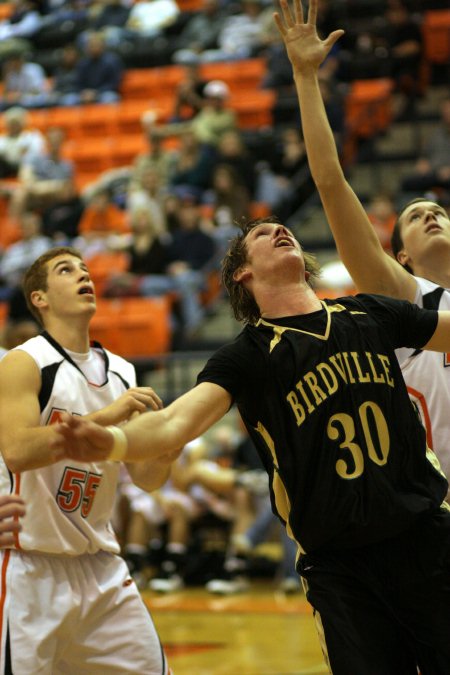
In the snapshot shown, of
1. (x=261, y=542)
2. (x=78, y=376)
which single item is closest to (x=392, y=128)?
(x=261, y=542)

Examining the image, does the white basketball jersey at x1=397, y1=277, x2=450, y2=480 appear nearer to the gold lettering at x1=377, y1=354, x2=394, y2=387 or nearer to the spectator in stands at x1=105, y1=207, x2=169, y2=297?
the gold lettering at x1=377, y1=354, x2=394, y2=387

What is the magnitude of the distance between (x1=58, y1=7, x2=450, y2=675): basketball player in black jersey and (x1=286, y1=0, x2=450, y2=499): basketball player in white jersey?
528 millimetres

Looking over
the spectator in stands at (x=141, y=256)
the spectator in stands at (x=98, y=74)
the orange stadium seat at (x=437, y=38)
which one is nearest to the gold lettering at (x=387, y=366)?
the spectator in stands at (x=141, y=256)

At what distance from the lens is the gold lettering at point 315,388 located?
3.77 meters

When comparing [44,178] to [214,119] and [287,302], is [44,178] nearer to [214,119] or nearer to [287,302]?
[214,119]

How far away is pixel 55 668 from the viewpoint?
483 cm

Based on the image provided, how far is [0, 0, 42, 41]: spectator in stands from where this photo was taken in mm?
21703

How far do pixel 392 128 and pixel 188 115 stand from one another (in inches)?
126

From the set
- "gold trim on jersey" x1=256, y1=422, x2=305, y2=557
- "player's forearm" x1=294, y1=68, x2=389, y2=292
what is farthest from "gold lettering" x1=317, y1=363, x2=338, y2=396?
"player's forearm" x1=294, y1=68, x2=389, y2=292

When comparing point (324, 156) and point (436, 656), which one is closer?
point (436, 656)

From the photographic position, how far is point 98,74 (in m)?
19.0

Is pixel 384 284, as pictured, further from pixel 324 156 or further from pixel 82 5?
pixel 82 5

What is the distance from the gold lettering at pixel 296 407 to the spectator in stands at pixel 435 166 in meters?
9.86

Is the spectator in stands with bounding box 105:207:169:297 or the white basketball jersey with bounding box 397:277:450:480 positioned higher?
the white basketball jersey with bounding box 397:277:450:480
